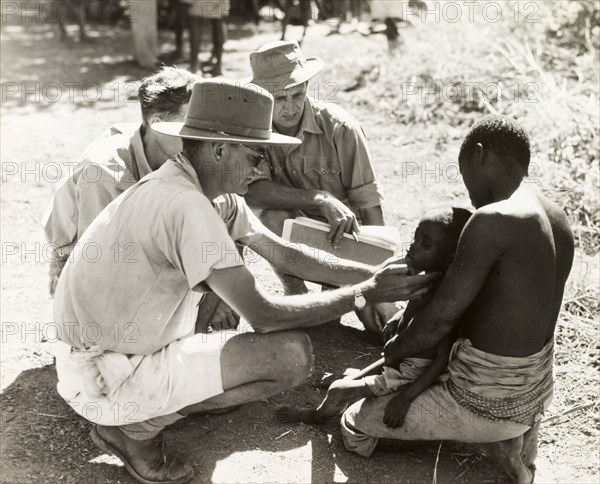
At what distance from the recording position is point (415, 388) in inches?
129

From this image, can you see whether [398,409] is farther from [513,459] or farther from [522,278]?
[522,278]

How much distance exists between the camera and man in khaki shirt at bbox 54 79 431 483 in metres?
2.98

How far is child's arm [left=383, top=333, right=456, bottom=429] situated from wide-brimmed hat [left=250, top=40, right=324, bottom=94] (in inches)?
71.9

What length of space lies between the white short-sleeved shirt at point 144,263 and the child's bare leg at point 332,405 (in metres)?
0.72

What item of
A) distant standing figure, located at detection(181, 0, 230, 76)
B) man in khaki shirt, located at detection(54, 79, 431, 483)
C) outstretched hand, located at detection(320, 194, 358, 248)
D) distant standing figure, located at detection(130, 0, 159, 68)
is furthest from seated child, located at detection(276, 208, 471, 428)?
distant standing figure, located at detection(130, 0, 159, 68)

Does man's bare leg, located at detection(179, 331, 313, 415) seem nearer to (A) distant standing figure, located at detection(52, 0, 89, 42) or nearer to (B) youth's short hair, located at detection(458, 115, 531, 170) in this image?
(B) youth's short hair, located at detection(458, 115, 531, 170)

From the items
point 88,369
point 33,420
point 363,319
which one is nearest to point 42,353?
point 33,420

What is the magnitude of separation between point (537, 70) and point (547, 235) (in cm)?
486

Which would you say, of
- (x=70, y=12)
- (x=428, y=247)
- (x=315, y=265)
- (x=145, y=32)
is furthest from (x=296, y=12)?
(x=428, y=247)

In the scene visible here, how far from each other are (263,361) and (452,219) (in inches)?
35.9

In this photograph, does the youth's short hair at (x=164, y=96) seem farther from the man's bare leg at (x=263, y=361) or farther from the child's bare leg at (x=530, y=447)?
the child's bare leg at (x=530, y=447)

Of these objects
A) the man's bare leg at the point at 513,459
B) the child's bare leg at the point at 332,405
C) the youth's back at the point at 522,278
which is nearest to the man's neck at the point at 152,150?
the child's bare leg at the point at 332,405

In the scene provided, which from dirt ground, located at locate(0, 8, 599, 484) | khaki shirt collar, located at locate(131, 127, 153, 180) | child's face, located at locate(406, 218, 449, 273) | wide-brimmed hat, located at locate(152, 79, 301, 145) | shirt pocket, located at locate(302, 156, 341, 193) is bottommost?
dirt ground, located at locate(0, 8, 599, 484)

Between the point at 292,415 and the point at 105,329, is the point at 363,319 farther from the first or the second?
the point at 105,329
